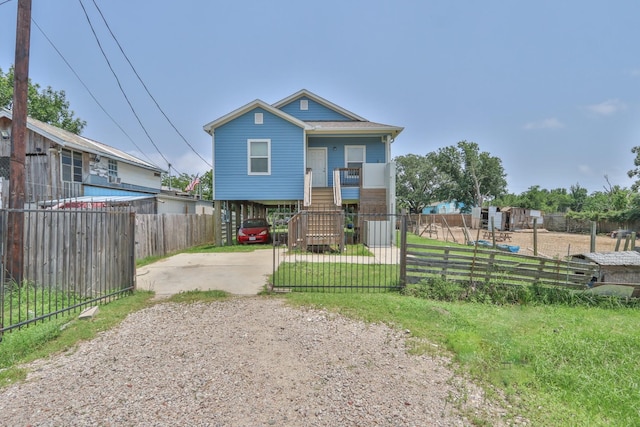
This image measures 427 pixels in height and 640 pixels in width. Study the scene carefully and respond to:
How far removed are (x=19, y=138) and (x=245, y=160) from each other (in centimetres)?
921

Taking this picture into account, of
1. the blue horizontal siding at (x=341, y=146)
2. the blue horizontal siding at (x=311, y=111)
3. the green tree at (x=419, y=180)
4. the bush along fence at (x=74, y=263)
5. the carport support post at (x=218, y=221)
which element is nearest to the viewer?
the bush along fence at (x=74, y=263)

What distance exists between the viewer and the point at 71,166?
52.7ft

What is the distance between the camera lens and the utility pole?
580 cm

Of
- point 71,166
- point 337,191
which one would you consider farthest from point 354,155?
point 71,166

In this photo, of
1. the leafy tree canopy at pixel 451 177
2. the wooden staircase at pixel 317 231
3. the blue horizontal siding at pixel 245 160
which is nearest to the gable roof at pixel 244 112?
the blue horizontal siding at pixel 245 160

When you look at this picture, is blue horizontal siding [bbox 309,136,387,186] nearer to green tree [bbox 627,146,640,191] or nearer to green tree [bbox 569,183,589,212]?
green tree [bbox 627,146,640,191]

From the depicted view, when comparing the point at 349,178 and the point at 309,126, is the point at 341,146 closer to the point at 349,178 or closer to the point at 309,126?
the point at 349,178

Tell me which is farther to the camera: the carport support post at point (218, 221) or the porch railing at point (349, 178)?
the porch railing at point (349, 178)

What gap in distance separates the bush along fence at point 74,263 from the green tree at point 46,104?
28394 mm

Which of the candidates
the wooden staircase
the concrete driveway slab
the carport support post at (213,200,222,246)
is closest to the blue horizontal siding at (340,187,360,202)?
the wooden staircase

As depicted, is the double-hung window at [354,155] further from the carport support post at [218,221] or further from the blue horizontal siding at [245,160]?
the carport support post at [218,221]

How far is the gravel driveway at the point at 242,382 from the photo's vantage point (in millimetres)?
2699

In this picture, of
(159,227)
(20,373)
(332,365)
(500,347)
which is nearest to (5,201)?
(20,373)

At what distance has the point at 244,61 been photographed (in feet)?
51.8
